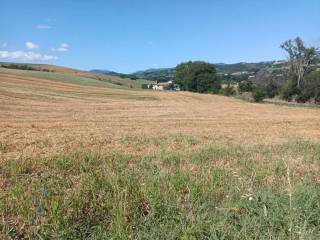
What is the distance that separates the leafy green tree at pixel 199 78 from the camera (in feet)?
315

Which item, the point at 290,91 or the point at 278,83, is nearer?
the point at 290,91

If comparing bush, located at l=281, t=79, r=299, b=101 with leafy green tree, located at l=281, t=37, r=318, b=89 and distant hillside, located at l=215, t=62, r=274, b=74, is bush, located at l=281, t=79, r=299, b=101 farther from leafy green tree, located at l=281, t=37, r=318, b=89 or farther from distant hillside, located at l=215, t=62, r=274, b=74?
distant hillside, located at l=215, t=62, r=274, b=74

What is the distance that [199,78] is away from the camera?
9681 centimetres

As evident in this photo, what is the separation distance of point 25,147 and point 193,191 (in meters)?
6.58

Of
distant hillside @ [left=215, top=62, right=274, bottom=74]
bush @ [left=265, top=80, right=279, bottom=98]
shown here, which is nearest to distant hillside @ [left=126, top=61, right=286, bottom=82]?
distant hillside @ [left=215, top=62, right=274, bottom=74]

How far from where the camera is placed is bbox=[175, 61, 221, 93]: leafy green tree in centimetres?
9600

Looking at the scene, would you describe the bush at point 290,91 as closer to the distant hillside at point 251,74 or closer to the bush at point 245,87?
Answer: the bush at point 245,87

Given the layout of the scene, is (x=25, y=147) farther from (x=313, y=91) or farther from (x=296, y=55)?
(x=296, y=55)

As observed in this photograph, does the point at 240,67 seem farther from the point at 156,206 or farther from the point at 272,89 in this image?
the point at 156,206

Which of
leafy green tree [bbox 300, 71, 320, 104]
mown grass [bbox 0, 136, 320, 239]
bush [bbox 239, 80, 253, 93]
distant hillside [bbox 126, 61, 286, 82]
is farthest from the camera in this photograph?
distant hillside [bbox 126, 61, 286, 82]

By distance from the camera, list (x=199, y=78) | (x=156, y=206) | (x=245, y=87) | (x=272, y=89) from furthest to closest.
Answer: (x=199, y=78)
(x=245, y=87)
(x=272, y=89)
(x=156, y=206)

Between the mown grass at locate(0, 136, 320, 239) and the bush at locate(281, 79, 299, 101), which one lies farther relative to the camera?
the bush at locate(281, 79, 299, 101)

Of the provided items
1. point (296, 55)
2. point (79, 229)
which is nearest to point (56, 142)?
point (79, 229)

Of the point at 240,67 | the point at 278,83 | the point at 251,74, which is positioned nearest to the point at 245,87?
the point at 278,83
